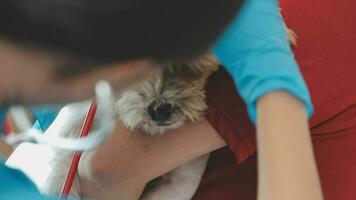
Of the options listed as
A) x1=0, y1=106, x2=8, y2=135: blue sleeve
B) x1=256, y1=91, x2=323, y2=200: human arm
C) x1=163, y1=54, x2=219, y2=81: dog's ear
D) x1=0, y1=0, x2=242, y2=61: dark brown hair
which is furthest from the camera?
x1=163, y1=54, x2=219, y2=81: dog's ear

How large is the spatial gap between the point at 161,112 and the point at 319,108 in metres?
0.31

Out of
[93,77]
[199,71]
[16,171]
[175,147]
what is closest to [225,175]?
[175,147]

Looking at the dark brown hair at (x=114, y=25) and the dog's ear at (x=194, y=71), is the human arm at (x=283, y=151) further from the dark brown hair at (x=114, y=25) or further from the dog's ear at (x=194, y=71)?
the dark brown hair at (x=114, y=25)

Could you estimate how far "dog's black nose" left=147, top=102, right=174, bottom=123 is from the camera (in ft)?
3.23

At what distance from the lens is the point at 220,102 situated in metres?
1.00

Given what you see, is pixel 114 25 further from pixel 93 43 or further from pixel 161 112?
pixel 161 112

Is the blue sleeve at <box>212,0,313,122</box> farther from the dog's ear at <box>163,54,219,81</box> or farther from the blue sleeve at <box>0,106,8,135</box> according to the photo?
the blue sleeve at <box>0,106,8,135</box>

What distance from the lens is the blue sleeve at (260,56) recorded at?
0.79 meters

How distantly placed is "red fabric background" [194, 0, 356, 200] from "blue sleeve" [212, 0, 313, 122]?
0.15 meters

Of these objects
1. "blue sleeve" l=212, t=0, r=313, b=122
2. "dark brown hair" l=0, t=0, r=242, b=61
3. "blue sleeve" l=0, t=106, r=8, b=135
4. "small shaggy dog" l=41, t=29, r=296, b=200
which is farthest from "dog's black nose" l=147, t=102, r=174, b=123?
"dark brown hair" l=0, t=0, r=242, b=61

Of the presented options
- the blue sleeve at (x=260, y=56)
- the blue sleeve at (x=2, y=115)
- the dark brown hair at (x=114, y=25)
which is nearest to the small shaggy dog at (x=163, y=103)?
the blue sleeve at (x=260, y=56)

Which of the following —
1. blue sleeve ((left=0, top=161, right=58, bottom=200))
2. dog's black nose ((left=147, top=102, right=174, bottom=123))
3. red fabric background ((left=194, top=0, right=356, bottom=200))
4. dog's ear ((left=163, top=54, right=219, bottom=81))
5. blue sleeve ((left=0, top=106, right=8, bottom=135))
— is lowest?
red fabric background ((left=194, top=0, right=356, bottom=200))

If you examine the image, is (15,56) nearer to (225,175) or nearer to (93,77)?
(93,77)

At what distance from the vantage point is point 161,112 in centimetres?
99
